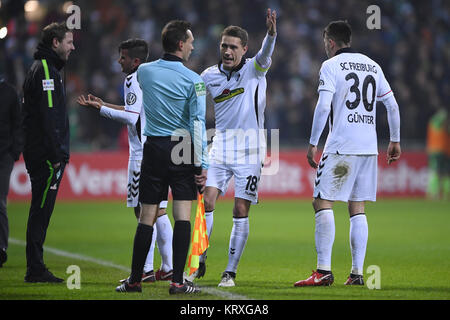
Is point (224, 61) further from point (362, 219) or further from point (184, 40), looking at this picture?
point (362, 219)

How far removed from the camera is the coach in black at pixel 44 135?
7926 mm

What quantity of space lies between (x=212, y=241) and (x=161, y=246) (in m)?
3.84

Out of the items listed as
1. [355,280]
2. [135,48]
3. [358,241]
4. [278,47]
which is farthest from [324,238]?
[278,47]

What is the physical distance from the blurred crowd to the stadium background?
30 mm

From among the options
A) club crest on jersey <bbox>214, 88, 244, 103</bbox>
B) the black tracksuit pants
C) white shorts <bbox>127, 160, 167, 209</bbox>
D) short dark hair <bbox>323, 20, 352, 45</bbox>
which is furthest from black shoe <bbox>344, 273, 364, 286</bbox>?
the black tracksuit pants

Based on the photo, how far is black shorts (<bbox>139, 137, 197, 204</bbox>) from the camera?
7055mm

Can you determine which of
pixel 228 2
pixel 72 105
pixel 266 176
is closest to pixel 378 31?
pixel 228 2

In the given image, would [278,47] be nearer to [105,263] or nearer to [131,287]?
[105,263]

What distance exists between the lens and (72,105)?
20.6 metres

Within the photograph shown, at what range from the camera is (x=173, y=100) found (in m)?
7.04

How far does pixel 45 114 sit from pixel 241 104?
1936 mm

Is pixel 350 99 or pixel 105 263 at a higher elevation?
pixel 350 99

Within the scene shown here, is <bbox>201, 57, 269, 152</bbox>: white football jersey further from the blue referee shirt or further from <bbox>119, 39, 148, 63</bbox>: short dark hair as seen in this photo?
the blue referee shirt

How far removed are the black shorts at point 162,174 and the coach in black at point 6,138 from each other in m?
2.96
